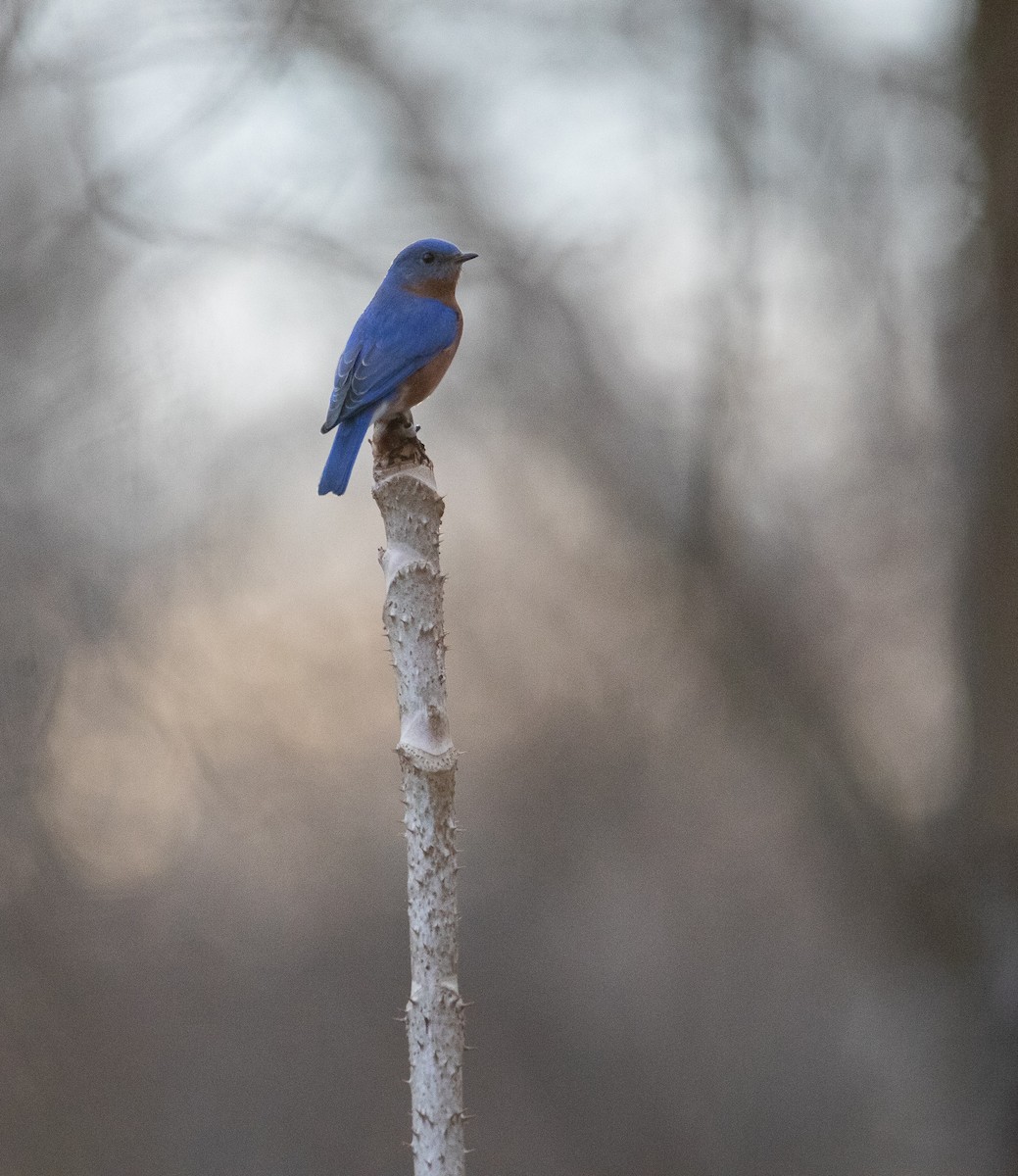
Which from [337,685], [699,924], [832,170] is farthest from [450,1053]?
[832,170]

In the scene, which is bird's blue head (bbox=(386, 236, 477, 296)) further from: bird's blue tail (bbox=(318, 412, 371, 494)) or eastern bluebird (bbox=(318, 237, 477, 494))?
bird's blue tail (bbox=(318, 412, 371, 494))

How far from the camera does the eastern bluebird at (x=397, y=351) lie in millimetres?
843

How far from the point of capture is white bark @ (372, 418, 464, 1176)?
0.78 meters

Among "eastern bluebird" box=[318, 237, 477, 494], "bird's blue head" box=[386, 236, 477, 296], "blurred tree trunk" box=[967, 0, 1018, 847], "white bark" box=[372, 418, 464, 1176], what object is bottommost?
"white bark" box=[372, 418, 464, 1176]

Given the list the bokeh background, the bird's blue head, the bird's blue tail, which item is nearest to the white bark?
the bird's blue tail

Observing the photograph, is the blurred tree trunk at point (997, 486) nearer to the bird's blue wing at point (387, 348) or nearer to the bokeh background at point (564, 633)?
the bokeh background at point (564, 633)

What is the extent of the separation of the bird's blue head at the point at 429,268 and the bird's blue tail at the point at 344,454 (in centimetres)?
15

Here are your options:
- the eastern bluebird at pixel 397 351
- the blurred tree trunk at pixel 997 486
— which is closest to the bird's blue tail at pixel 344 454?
the eastern bluebird at pixel 397 351

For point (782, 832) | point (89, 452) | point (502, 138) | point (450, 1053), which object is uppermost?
point (502, 138)

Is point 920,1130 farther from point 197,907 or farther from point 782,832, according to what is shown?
point 197,907

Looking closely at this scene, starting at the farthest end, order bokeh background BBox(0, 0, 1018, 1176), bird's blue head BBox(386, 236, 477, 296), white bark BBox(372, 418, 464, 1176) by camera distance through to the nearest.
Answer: bokeh background BBox(0, 0, 1018, 1176)
bird's blue head BBox(386, 236, 477, 296)
white bark BBox(372, 418, 464, 1176)

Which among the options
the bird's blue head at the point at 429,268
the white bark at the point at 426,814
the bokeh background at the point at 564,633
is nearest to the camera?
the white bark at the point at 426,814

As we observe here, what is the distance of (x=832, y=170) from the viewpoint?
1.70 meters

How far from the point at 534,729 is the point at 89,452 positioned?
0.75 metres
